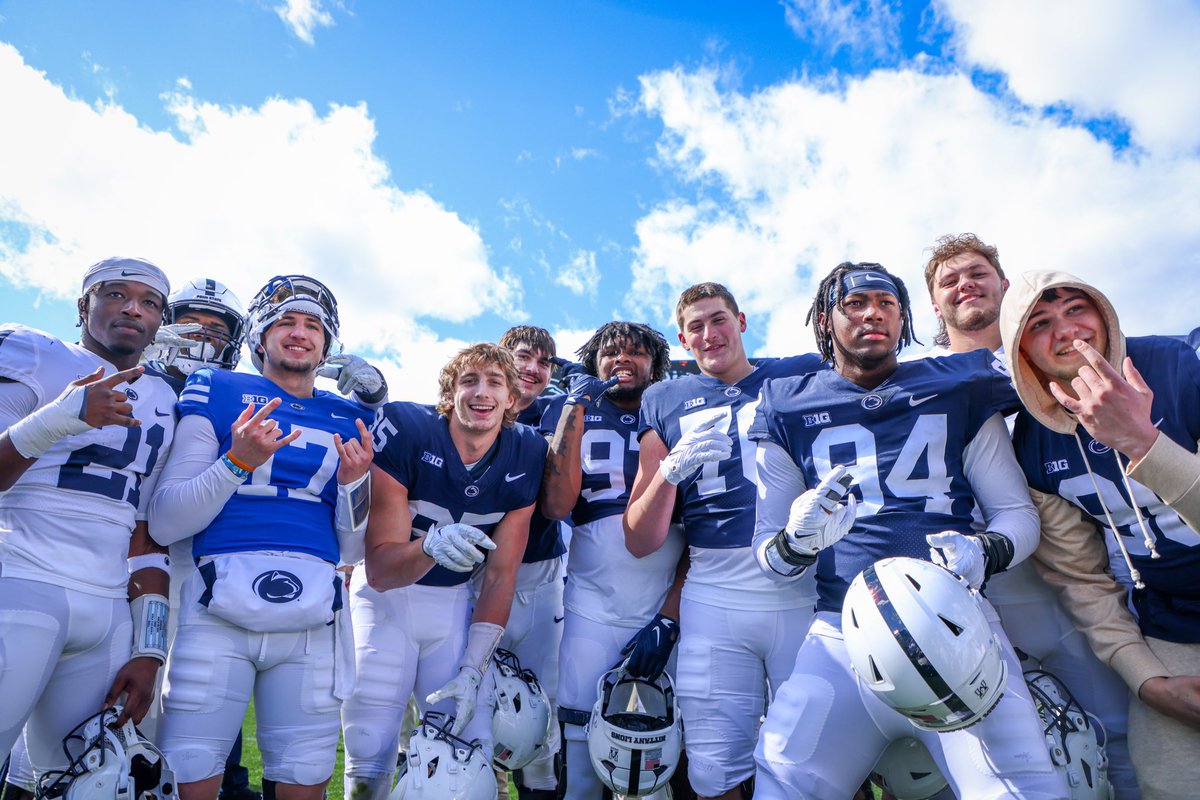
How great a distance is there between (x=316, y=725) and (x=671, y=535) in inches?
76.7

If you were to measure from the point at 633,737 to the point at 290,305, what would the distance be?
9.01ft

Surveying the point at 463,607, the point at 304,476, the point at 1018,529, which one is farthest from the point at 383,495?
the point at 1018,529

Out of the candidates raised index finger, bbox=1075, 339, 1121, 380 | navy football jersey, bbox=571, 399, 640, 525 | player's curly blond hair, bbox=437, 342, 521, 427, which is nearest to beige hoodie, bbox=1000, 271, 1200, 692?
raised index finger, bbox=1075, 339, 1121, 380

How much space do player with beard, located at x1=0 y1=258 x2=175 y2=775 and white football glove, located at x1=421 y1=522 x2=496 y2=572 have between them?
49.9 inches

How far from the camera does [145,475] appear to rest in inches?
135

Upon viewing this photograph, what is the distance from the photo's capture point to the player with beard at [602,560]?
369 centimetres

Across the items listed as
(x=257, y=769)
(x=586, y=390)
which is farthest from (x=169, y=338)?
(x=257, y=769)

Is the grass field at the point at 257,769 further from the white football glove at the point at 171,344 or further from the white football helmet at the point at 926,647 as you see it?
the white football helmet at the point at 926,647

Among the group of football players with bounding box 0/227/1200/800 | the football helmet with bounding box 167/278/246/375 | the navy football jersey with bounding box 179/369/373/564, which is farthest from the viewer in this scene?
the football helmet with bounding box 167/278/246/375

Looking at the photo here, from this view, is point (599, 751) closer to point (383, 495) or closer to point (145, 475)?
point (383, 495)

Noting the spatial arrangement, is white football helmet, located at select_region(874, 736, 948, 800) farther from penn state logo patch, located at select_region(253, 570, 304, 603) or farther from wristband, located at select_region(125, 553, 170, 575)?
wristband, located at select_region(125, 553, 170, 575)

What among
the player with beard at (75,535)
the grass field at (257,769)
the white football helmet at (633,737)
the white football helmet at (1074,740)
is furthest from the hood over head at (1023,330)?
the grass field at (257,769)

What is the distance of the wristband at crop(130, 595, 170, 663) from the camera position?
10.6 feet

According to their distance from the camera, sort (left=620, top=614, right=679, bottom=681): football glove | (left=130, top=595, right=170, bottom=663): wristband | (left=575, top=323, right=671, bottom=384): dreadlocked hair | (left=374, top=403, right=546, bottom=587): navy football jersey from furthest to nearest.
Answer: (left=575, top=323, right=671, bottom=384): dreadlocked hair, (left=374, top=403, right=546, bottom=587): navy football jersey, (left=620, top=614, right=679, bottom=681): football glove, (left=130, top=595, right=170, bottom=663): wristband
